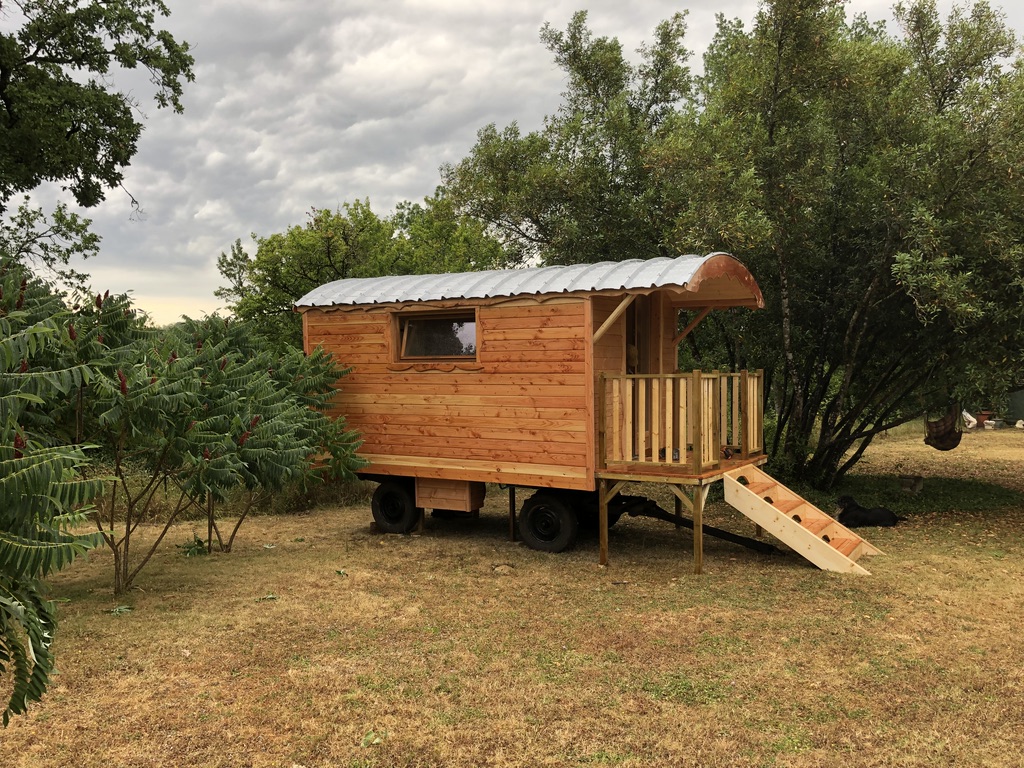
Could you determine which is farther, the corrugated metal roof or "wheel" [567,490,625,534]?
"wheel" [567,490,625,534]

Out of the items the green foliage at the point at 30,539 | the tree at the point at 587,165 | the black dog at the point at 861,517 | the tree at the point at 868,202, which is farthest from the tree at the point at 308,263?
the green foliage at the point at 30,539

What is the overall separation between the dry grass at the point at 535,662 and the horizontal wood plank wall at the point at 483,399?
121cm

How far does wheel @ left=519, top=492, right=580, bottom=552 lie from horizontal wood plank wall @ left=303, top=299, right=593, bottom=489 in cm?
57

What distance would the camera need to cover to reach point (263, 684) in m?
5.29

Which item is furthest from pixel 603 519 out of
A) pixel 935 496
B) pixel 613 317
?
pixel 935 496

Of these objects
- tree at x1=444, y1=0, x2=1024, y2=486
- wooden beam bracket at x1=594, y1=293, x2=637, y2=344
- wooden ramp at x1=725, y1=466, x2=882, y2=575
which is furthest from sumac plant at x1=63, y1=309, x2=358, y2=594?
tree at x1=444, y1=0, x2=1024, y2=486

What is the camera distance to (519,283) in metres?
9.32

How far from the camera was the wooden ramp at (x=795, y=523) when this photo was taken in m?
8.24

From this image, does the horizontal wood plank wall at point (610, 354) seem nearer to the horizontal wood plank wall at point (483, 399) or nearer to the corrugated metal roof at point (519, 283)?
the horizontal wood plank wall at point (483, 399)

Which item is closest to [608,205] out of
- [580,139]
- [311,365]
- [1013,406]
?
[580,139]

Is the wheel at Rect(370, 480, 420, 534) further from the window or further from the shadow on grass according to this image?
the shadow on grass

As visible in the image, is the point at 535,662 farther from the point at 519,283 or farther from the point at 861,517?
the point at 861,517

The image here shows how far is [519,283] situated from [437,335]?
1437 millimetres

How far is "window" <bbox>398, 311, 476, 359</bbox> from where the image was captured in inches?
385
